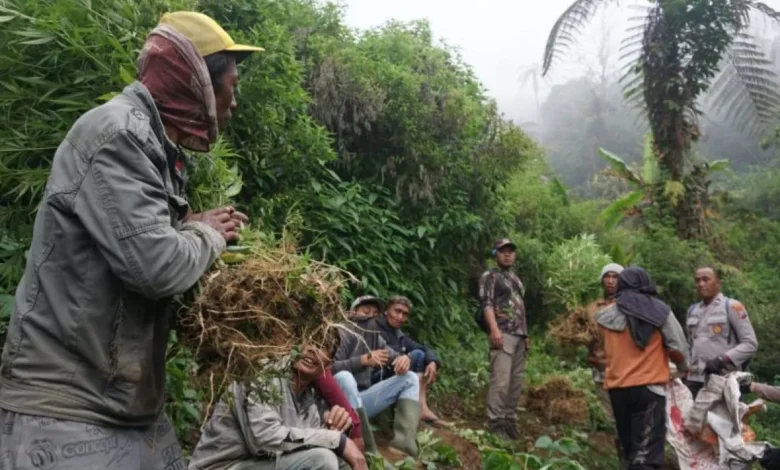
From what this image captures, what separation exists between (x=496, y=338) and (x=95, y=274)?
563cm

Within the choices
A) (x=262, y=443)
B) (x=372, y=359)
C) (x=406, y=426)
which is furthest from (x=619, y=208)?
(x=262, y=443)

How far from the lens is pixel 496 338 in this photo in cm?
698

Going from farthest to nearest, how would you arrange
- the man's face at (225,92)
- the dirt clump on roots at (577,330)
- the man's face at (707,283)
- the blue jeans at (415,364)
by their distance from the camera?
the dirt clump on roots at (577,330) → the man's face at (707,283) → the blue jeans at (415,364) → the man's face at (225,92)

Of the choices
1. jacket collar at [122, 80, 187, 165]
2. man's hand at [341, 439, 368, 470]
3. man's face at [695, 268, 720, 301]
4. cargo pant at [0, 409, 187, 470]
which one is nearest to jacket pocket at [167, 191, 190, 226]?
jacket collar at [122, 80, 187, 165]

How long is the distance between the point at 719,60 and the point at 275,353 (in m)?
14.5

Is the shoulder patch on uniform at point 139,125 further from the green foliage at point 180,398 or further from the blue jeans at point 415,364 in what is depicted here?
the blue jeans at point 415,364

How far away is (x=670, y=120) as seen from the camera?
45.5ft

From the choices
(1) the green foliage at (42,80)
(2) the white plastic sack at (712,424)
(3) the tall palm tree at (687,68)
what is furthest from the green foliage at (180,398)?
(3) the tall palm tree at (687,68)

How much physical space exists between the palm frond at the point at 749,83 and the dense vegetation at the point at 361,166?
7.79ft

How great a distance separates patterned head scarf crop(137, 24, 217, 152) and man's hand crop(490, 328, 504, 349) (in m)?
5.38

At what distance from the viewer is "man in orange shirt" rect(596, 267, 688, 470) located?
5.94 meters

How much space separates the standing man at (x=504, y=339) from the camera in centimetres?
709

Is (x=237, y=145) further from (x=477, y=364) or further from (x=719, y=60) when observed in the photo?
(x=719, y=60)

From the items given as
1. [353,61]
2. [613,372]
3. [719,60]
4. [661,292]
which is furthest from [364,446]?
[719,60]
